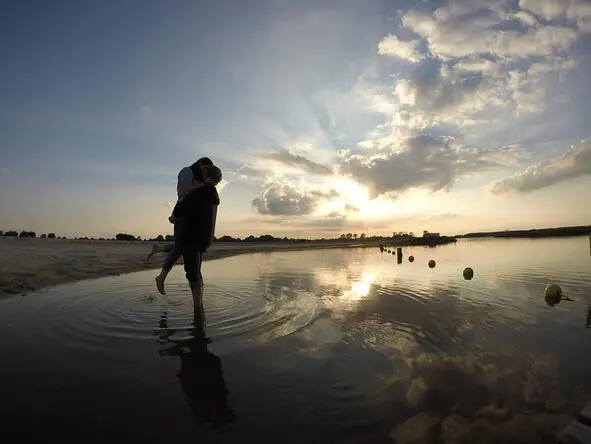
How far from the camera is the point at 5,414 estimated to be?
131 inches

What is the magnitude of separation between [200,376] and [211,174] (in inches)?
177

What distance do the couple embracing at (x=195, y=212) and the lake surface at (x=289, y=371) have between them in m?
1.24

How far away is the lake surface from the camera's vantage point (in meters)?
3.26

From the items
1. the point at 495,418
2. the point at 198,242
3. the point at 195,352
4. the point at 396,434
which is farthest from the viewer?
the point at 198,242

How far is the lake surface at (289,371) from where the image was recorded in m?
3.26

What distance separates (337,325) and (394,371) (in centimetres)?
237

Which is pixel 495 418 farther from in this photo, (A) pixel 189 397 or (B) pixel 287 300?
(B) pixel 287 300

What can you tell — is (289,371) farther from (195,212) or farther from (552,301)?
(552,301)

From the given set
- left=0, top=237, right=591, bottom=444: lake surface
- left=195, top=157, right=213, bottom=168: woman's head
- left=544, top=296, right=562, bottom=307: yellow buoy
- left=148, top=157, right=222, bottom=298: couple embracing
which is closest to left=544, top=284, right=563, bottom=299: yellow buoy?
left=544, top=296, right=562, bottom=307: yellow buoy

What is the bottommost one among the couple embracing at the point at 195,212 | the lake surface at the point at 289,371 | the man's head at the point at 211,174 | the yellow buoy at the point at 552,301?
the lake surface at the point at 289,371

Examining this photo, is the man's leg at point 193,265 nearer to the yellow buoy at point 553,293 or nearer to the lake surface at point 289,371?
the lake surface at point 289,371

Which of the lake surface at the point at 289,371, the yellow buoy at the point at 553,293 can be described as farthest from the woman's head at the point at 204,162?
the yellow buoy at the point at 553,293

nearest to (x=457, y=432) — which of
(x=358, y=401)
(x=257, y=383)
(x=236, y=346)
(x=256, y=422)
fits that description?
(x=358, y=401)

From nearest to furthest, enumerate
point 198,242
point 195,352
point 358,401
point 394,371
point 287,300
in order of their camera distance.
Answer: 1. point 358,401
2. point 394,371
3. point 195,352
4. point 198,242
5. point 287,300
